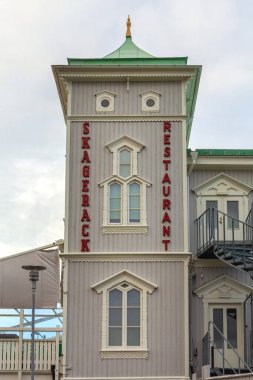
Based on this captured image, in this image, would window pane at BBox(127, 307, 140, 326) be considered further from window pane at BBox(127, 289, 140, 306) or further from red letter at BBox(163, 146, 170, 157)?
red letter at BBox(163, 146, 170, 157)

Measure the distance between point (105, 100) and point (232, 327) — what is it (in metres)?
8.58

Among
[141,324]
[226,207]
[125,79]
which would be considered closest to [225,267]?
[226,207]

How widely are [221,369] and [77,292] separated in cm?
522

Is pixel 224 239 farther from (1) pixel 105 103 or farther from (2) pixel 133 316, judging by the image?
(1) pixel 105 103

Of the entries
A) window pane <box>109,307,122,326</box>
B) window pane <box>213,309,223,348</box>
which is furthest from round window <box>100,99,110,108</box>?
window pane <box>213,309,223,348</box>

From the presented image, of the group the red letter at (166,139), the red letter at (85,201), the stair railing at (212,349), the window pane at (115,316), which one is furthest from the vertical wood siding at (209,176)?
the window pane at (115,316)

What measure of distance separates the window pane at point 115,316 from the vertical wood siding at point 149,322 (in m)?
0.35

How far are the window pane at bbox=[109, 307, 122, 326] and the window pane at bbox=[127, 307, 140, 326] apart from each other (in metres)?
0.28

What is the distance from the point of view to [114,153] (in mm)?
28359

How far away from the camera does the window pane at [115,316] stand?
27109 mm

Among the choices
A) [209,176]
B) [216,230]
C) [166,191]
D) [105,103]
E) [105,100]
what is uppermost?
[105,100]

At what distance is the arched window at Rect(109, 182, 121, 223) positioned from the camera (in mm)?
27956

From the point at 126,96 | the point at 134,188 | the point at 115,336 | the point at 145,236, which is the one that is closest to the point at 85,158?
the point at 134,188

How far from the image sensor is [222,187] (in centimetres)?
3027
